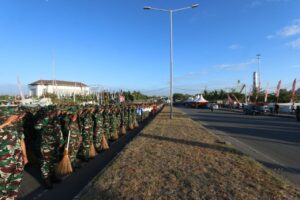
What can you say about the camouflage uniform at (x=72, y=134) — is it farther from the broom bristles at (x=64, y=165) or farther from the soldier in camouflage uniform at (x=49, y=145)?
the soldier in camouflage uniform at (x=49, y=145)

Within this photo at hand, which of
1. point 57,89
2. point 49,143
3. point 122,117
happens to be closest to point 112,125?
point 122,117

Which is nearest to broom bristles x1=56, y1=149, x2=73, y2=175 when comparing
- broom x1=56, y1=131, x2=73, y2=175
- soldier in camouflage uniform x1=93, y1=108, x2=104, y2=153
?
broom x1=56, y1=131, x2=73, y2=175

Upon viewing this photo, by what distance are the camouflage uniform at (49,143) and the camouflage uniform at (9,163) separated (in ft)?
3.96

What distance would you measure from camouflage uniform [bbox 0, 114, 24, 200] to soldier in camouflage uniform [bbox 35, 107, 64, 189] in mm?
1212

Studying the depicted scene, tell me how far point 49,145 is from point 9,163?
1581mm

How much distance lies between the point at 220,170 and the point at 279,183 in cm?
136

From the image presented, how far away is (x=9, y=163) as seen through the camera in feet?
15.3

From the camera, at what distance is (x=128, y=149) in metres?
9.53

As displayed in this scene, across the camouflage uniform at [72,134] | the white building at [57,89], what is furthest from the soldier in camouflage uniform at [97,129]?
the white building at [57,89]

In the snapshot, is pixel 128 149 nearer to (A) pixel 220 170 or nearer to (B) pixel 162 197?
(A) pixel 220 170

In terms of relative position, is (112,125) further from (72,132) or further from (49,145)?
(49,145)

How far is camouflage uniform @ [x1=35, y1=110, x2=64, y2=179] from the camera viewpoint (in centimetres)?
614

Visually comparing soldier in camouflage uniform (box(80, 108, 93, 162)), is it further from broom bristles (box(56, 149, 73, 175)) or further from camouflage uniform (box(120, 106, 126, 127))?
camouflage uniform (box(120, 106, 126, 127))

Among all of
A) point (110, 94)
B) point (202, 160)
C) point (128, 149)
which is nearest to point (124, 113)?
point (128, 149)
